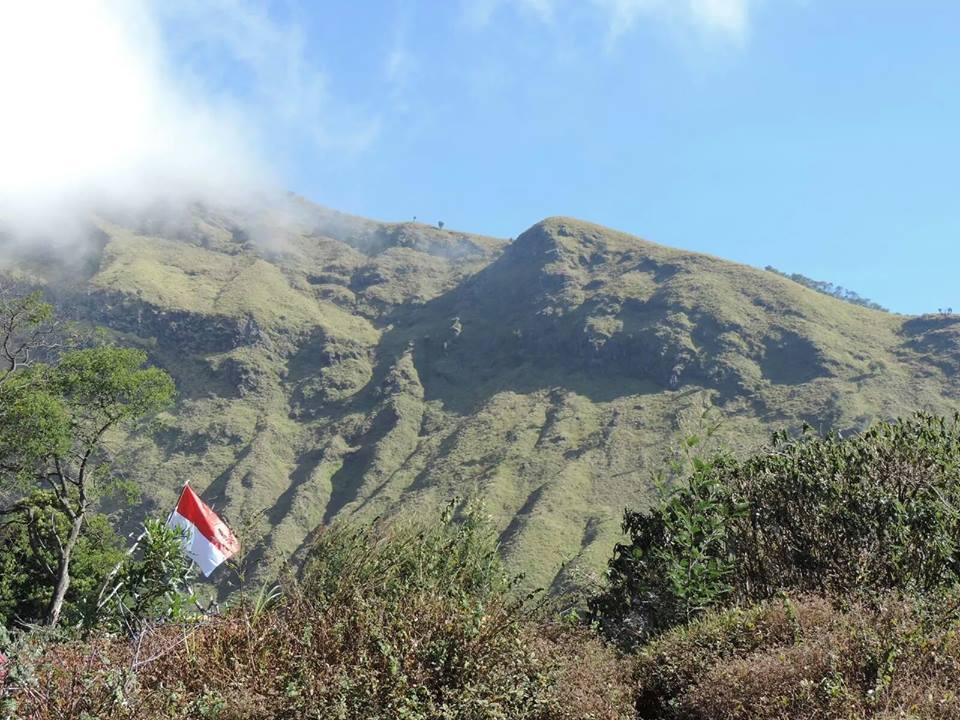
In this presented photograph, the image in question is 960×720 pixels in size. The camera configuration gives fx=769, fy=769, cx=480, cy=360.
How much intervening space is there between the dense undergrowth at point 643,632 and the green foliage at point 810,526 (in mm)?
21

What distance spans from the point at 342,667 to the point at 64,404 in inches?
831

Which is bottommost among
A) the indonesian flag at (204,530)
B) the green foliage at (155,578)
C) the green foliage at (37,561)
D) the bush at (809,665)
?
the green foliage at (37,561)

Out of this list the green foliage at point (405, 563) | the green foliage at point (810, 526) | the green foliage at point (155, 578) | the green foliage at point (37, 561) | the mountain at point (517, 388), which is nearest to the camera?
the green foliage at point (405, 563)

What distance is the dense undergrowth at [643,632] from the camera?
4332 millimetres

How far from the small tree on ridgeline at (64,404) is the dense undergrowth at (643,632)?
56.1ft

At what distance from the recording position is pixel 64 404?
73.6 ft

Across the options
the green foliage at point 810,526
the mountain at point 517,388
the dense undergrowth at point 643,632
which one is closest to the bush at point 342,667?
the dense undergrowth at point 643,632

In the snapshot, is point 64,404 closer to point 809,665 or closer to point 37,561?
point 37,561

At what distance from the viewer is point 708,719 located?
4.81 meters

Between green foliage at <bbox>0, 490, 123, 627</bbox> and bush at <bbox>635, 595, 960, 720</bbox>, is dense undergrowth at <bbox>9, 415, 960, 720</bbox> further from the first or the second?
green foliage at <bbox>0, 490, 123, 627</bbox>

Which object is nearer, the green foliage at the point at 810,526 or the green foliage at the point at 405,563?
the green foliage at the point at 405,563

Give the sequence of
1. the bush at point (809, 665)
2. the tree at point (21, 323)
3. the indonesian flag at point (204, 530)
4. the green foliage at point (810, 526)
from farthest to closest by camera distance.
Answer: the tree at point (21, 323) < the indonesian flag at point (204, 530) < the green foliage at point (810, 526) < the bush at point (809, 665)

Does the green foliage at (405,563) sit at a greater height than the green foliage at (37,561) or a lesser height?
greater

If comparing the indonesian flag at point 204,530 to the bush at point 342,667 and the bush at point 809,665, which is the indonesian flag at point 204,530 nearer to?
the bush at point 342,667
